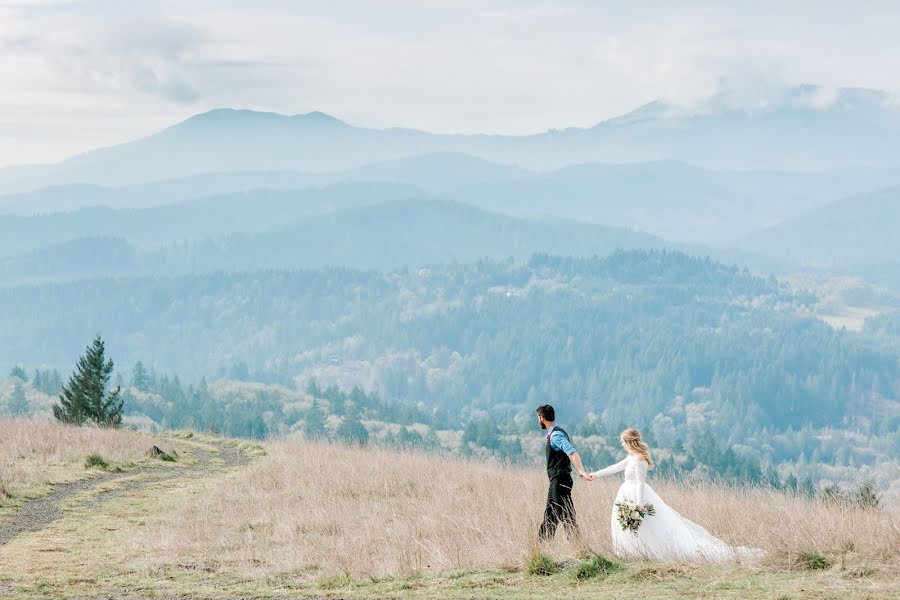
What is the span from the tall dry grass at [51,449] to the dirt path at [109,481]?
632mm

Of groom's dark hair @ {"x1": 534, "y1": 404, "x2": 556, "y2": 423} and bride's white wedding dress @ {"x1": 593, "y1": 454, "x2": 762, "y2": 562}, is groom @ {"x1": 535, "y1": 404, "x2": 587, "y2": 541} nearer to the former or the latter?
groom's dark hair @ {"x1": 534, "y1": 404, "x2": 556, "y2": 423}

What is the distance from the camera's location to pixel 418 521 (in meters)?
17.2

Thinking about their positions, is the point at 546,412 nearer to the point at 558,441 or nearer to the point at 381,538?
the point at 558,441

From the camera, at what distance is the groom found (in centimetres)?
1398

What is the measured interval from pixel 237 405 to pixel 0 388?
57210 mm

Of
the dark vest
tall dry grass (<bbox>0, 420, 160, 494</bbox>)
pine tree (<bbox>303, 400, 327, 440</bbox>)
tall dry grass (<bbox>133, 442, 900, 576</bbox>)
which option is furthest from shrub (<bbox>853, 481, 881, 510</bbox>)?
pine tree (<bbox>303, 400, 327, 440</bbox>)

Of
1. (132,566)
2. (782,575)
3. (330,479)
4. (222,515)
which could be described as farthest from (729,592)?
(330,479)

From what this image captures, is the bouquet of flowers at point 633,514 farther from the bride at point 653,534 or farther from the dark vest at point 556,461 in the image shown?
the dark vest at point 556,461

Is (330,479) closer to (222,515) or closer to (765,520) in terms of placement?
(222,515)

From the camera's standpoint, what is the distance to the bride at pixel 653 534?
13.0 m

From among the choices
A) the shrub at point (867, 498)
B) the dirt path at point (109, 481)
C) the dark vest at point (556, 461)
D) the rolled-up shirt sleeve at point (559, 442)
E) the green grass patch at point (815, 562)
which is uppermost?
the rolled-up shirt sleeve at point (559, 442)

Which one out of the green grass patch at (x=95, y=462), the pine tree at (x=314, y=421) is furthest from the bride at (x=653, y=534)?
the pine tree at (x=314, y=421)

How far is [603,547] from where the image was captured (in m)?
13.7

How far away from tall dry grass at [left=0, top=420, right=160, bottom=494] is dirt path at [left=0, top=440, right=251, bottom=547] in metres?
0.63
